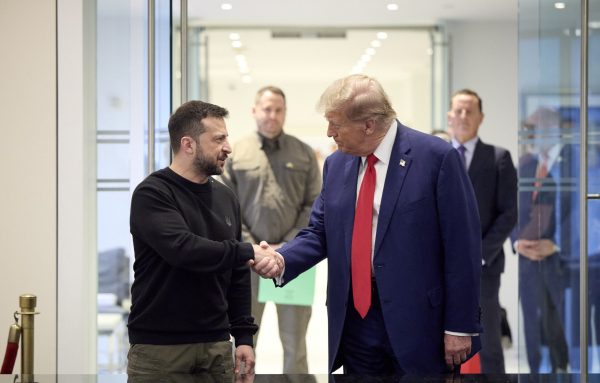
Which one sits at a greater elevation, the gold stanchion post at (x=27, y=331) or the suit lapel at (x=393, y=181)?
the suit lapel at (x=393, y=181)

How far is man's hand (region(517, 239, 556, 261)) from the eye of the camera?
457cm

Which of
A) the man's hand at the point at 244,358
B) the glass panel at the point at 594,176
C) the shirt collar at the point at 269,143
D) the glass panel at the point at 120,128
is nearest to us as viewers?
the man's hand at the point at 244,358

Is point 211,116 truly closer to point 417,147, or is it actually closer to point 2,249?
point 417,147

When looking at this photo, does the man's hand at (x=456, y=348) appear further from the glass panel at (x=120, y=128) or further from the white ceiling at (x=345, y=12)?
the white ceiling at (x=345, y=12)

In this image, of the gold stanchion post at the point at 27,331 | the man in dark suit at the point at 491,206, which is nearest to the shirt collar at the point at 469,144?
the man in dark suit at the point at 491,206

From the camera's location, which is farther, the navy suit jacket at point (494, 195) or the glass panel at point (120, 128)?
the navy suit jacket at point (494, 195)

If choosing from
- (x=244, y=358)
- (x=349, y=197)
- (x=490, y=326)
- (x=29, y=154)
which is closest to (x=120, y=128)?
(x=29, y=154)

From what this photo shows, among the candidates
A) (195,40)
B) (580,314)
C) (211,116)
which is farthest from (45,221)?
(195,40)

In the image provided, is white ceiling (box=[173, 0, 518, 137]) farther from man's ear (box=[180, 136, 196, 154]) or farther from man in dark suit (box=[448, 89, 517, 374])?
man's ear (box=[180, 136, 196, 154])

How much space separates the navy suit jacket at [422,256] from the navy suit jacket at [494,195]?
7.49 ft

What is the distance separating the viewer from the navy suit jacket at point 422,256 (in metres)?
3.29

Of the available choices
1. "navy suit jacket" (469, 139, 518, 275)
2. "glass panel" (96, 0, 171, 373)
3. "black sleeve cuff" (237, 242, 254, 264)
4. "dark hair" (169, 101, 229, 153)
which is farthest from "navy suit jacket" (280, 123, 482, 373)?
"navy suit jacket" (469, 139, 518, 275)

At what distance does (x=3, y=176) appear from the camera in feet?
15.6

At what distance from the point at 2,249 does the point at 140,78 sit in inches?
42.6
